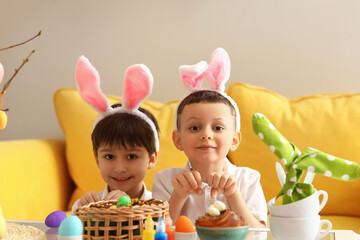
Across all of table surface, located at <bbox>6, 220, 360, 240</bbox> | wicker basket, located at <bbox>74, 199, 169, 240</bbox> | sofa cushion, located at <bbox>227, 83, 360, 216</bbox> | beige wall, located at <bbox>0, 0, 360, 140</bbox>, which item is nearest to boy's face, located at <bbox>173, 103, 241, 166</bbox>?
table surface, located at <bbox>6, 220, 360, 240</bbox>

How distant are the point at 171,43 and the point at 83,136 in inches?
26.0

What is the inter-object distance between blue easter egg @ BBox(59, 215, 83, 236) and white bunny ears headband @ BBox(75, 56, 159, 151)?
649mm

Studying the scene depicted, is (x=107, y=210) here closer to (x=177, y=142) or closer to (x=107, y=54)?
(x=177, y=142)

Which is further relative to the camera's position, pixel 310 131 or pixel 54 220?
pixel 310 131

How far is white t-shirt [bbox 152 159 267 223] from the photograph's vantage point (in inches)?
53.7

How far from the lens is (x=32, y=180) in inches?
79.7

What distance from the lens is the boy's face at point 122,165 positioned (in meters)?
1.46

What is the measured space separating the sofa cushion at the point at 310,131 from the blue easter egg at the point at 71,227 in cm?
121

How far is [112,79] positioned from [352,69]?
1.13 metres

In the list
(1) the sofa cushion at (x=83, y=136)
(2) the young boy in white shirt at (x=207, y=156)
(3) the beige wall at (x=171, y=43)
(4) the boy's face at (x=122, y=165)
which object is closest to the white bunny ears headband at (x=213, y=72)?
(2) the young boy in white shirt at (x=207, y=156)

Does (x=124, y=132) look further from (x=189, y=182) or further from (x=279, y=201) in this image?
(x=279, y=201)

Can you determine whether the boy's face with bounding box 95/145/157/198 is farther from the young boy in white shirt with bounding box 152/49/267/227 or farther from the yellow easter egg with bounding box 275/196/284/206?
the yellow easter egg with bounding box 275/196/284/206

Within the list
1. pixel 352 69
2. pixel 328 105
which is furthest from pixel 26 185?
pixel 352 69

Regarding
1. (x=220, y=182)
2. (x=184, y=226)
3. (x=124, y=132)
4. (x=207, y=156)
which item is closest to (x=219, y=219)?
(x=184, y=226)
